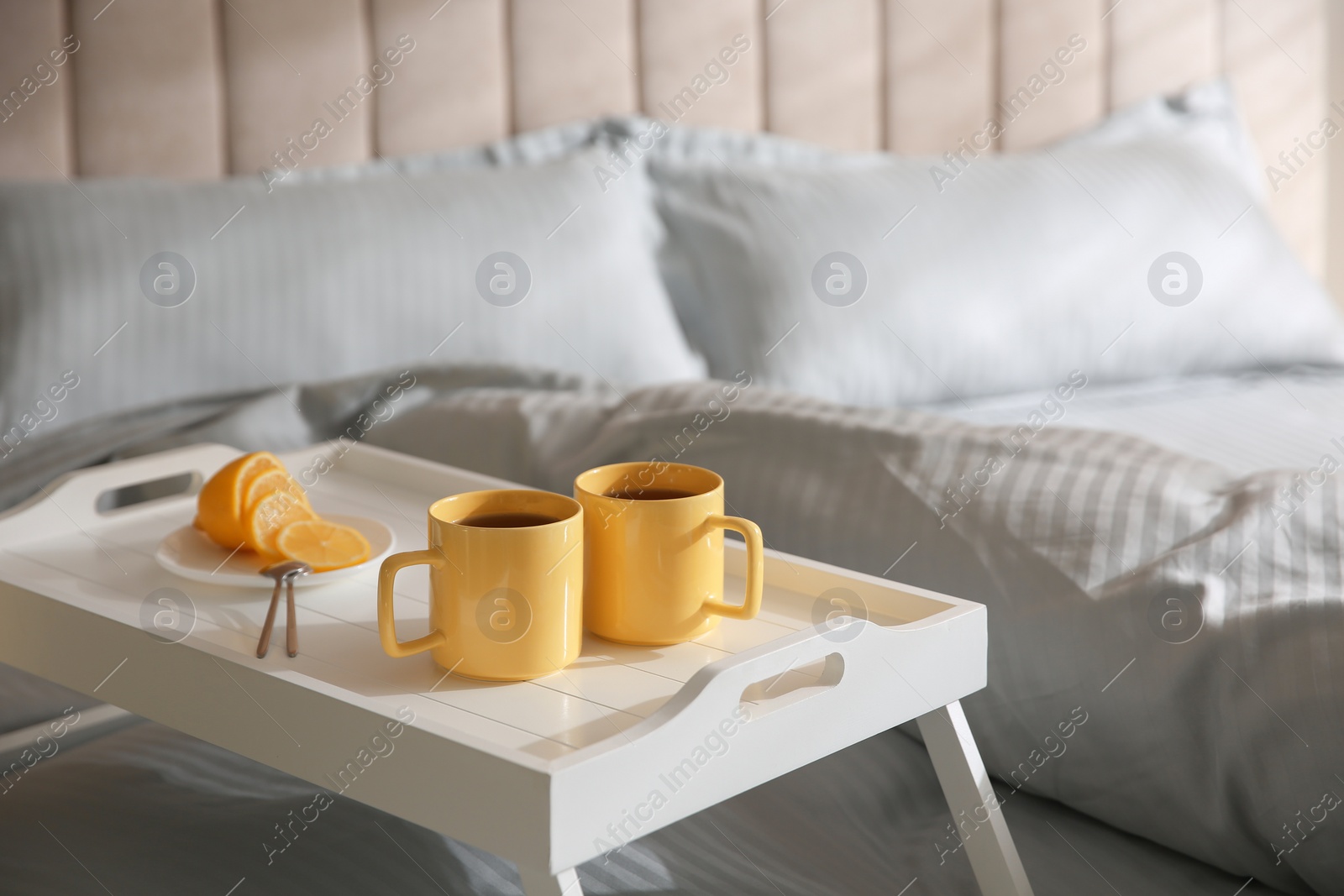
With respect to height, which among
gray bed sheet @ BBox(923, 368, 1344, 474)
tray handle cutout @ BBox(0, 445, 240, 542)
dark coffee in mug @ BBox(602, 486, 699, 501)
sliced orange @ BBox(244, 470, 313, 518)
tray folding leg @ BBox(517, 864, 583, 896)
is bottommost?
tray folding leg @ BBox(517, 864, 583, 896)

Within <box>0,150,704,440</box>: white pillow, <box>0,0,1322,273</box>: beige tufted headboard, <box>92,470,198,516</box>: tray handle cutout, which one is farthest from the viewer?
<box>0,0,1322,273</box>: beige tufted headboard

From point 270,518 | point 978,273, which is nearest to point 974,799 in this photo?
point 270,518

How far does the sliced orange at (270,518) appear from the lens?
0.83 metres

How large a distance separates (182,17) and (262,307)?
517 mm

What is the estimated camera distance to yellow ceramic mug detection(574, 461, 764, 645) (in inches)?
27.1

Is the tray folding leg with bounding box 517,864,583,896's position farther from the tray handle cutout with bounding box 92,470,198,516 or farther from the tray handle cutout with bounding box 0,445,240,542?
the tray handle cutout with bounding box 92,470,198,516

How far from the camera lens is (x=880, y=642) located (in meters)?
0.66

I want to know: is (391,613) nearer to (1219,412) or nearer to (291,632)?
(291,632)

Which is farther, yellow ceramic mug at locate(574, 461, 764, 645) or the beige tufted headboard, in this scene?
the beige tufted headboard

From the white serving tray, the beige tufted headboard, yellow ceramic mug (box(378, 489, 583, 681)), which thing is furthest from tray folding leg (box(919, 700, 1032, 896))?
the beige tufted headboard

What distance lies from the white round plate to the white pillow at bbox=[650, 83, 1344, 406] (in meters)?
0.89

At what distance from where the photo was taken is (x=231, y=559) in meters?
0.85

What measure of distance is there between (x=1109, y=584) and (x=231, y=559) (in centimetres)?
63

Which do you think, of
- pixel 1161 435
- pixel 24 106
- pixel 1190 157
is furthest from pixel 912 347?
pixel 24 106
